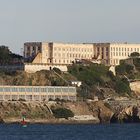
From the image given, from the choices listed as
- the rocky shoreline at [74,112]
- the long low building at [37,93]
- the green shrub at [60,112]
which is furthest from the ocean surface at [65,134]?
the long low building at [37,93]

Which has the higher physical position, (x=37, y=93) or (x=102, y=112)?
(x=37, y=93)

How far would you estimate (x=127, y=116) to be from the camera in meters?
185

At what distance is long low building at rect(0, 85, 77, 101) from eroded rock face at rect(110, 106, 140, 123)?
11271 millimetres

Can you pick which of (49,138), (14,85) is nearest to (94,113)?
(14,85)

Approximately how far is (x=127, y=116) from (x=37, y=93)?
17826 millimetres

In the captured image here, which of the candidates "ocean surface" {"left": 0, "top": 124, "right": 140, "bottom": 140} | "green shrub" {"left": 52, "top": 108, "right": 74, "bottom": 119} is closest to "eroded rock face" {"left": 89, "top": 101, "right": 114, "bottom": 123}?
"green shrub" {"left": 52, "top": 108, "right": 74, "bottom": 119}

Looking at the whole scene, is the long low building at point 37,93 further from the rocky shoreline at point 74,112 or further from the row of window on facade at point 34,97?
the rocky shoreline at point 74,112

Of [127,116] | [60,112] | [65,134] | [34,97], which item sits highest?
[34,97]

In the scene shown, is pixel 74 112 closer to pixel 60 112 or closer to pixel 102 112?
pixel 60 112

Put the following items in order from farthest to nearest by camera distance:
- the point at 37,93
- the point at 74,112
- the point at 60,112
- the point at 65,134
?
the point at 37,93 → the point at 74,112 → the point at 60,112 → the point at 65,134

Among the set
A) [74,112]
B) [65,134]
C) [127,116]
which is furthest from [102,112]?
[65,134]

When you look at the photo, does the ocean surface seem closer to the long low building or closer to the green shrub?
the green shrub

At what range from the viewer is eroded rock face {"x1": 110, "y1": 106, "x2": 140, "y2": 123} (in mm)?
183750

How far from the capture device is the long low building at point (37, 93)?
183 meters
